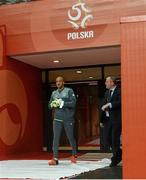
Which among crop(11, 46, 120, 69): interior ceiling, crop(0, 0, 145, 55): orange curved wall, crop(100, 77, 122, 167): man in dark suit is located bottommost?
crop(100, 77, 122, 167): man in dark suit

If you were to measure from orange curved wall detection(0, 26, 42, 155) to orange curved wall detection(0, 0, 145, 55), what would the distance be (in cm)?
42

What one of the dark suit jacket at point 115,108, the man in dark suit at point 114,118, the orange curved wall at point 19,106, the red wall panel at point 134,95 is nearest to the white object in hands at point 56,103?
the man in dark suit at point 114,118

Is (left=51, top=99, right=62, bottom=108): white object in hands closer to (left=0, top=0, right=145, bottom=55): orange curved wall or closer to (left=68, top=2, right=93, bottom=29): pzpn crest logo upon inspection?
(left=0, top=0, right=145, bottom=55): orange curved wall

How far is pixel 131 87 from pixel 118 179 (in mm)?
1416

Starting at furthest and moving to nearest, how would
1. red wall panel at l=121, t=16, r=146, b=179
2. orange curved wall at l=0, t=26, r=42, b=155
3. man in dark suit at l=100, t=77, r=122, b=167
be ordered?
orange curved wall at l=0, t=26, r=42, b=155
man in dark suit at l=100, t=77, r=122, b=167
red wall panel at l=121, t=16, r=146, b=179

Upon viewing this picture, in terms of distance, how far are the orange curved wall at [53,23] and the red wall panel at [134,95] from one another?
12.3 ft

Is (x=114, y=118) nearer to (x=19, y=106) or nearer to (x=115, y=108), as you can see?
(x=115, y=108)

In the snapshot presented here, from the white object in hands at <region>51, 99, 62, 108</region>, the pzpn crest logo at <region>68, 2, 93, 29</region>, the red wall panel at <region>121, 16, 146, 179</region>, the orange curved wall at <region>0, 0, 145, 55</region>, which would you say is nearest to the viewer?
the red wall panel at <region>121, 16, 146, 179</region>

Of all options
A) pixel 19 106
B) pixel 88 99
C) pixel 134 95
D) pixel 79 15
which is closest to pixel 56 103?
pixel 134 95

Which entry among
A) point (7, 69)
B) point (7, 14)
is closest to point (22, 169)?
point (7, 69)

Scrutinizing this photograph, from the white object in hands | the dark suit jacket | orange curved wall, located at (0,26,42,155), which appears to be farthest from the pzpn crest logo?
the dark suit jacket

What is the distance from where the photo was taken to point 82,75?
13242 millimetres

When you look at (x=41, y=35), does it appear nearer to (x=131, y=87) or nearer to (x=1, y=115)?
(x=1, y=115)

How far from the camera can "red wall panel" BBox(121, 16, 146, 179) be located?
6.53 metres
